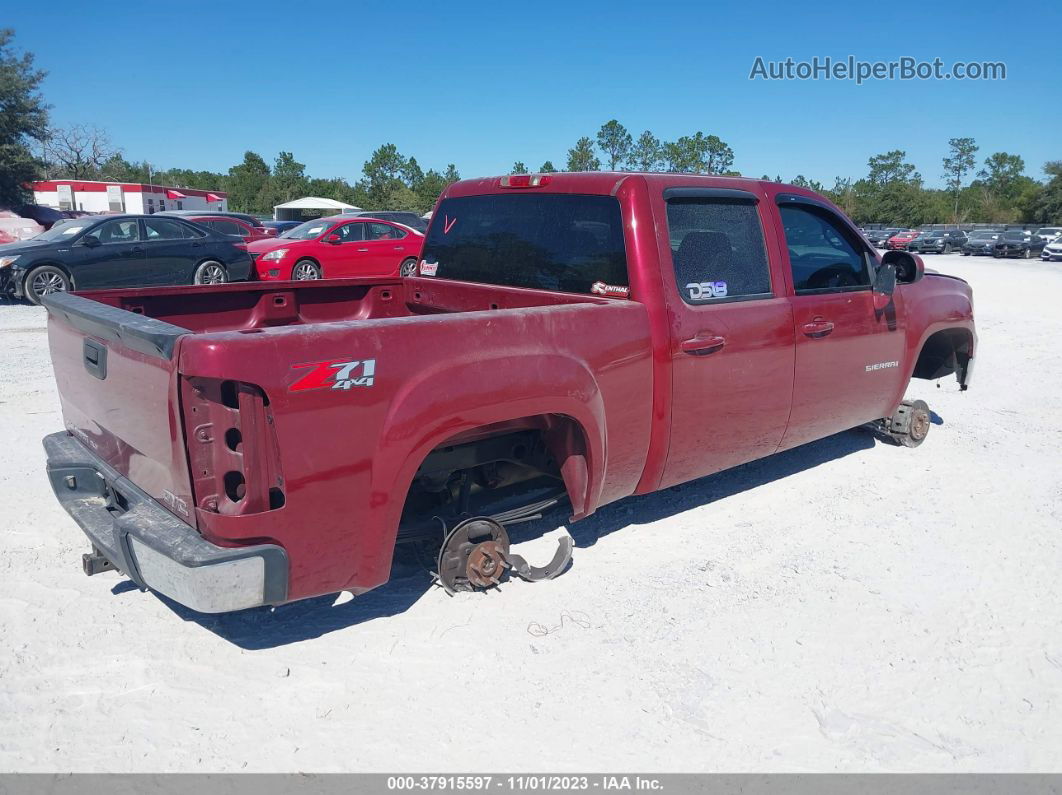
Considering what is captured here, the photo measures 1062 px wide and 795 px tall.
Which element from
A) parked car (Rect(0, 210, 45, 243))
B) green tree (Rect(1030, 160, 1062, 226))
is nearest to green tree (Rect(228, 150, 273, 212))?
parked car (Rect(0, 210, 45, 243))

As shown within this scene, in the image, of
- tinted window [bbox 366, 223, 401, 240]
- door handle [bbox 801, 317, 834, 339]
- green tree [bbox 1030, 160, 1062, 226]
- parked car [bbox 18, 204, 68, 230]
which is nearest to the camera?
door handle [bbox 801, 317, 834, 339]

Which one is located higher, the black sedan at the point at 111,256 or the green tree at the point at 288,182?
the green tree at the point at 288,182

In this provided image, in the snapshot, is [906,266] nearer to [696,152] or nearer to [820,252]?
[820,252]

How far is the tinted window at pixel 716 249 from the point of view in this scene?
403 cm

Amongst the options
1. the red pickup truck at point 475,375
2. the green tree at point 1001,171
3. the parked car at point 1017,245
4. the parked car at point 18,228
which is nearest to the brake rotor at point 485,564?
the red pickup truck at point 475,375

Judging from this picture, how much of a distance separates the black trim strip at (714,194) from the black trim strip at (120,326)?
240 cm

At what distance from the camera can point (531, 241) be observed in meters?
4.39

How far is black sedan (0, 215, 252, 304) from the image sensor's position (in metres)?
12.8

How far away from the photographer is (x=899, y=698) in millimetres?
3033

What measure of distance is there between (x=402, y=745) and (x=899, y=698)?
185cm

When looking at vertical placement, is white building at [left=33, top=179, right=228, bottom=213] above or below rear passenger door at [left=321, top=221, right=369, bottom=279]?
above

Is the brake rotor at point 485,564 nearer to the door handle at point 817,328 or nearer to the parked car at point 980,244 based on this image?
the door handle at point 817,328

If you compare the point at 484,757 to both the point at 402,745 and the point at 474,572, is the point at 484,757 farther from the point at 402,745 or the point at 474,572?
the point at 474,572

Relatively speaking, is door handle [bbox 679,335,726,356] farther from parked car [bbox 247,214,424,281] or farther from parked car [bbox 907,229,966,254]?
parked car [bbox 907,229,966,254]
